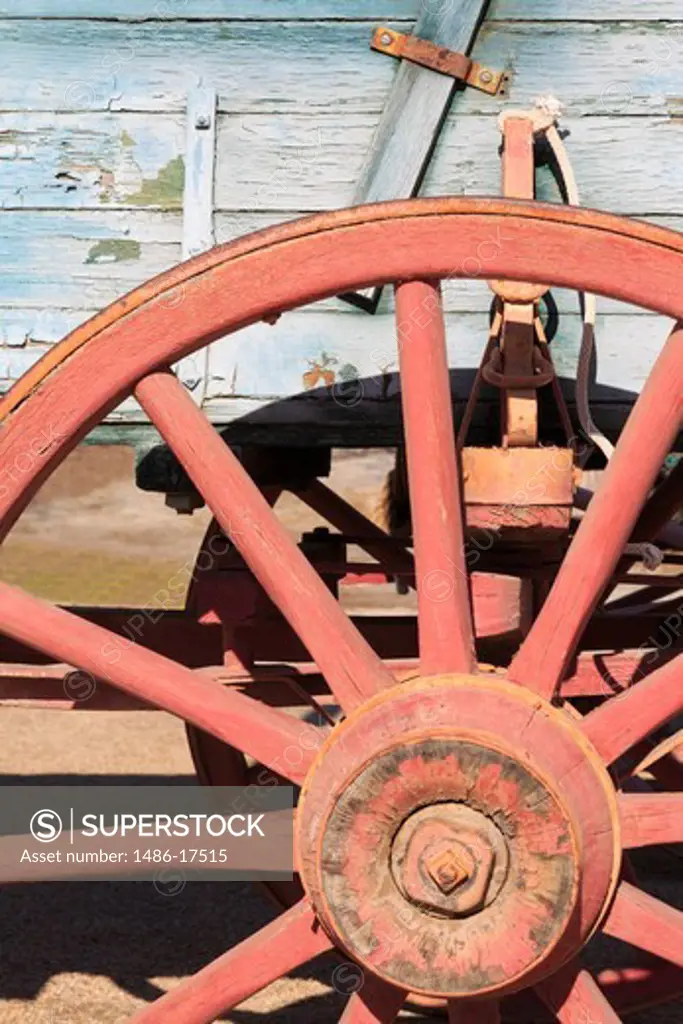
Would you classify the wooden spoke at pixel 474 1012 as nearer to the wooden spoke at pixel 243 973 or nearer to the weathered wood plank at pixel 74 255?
the wooden spoke at pixel 243 973

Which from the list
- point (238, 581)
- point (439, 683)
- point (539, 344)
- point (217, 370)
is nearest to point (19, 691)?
point (238, 581)

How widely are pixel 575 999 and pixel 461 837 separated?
1.15ft

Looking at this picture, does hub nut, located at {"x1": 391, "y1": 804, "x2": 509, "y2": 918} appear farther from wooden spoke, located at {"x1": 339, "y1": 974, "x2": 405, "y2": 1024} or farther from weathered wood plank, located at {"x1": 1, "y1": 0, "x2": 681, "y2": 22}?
weathered wood plank, located at {"x1": 1, "y1": 0, "x2": 681, "y2": 22}

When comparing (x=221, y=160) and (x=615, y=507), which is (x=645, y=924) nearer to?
(x=615, y=507)

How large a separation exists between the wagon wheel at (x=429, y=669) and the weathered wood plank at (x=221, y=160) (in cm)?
41

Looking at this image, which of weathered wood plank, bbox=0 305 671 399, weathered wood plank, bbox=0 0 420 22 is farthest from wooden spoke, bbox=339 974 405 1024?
weathered wood plank, bbox=0 0 420 22

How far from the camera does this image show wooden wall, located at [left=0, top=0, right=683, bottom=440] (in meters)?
2.53

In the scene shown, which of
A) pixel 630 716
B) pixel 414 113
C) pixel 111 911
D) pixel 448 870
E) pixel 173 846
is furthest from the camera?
pixel 111 911

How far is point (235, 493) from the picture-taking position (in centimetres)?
228

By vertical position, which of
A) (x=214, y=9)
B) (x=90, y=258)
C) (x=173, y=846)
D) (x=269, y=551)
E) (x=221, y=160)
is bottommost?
(x=173, y=846)

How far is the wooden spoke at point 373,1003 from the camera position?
7.74 feet

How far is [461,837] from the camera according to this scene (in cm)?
217

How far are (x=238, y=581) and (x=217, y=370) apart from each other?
419 millimetres

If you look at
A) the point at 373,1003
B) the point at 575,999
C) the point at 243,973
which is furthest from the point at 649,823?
the point at 243,973
